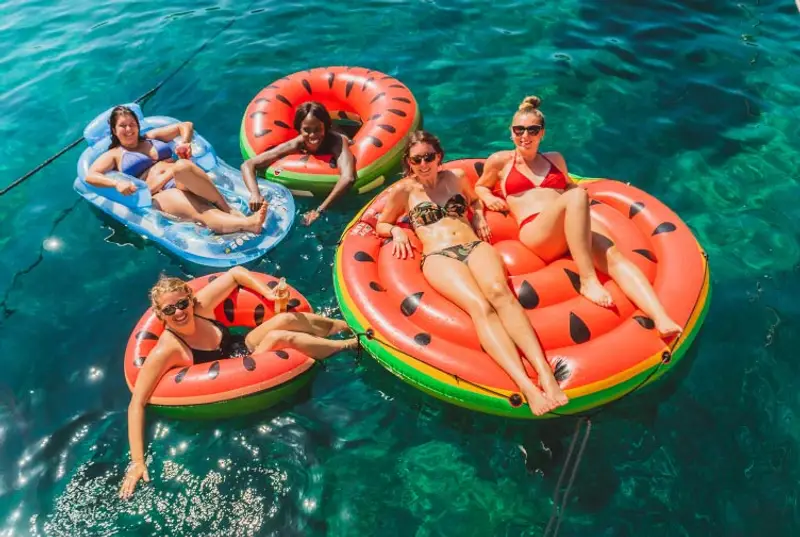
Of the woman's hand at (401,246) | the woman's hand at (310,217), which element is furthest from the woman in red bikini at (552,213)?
the woman's hand at (310,217)

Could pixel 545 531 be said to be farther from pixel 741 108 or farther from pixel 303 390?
pixel 741 108

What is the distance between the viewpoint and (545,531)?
13.0 ft

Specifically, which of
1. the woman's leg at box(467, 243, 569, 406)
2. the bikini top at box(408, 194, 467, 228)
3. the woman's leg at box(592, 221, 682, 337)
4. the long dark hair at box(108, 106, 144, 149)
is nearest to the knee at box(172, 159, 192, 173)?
the long dark hair at box(108, 106, 144, 149)

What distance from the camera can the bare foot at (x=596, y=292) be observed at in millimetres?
4426

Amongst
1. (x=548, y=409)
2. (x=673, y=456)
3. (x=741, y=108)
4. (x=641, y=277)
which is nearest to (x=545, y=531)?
(x=548, y=409)

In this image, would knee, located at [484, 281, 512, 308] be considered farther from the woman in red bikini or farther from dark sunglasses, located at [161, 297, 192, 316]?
dark sunglasses, located at [161, 297, 192, 316]

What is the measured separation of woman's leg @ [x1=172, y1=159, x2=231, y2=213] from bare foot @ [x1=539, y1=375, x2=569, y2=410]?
152 inches

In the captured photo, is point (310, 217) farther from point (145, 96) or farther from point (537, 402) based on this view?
point (145, 96)

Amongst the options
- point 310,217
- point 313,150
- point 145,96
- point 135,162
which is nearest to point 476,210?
point 310,217

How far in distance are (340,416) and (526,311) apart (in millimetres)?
1685

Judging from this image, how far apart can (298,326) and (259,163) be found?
7.91ft

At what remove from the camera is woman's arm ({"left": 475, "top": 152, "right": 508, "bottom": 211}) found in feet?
17.7

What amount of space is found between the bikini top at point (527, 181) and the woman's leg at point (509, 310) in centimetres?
91

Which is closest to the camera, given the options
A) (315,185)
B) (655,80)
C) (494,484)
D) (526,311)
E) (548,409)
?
(548,409)
